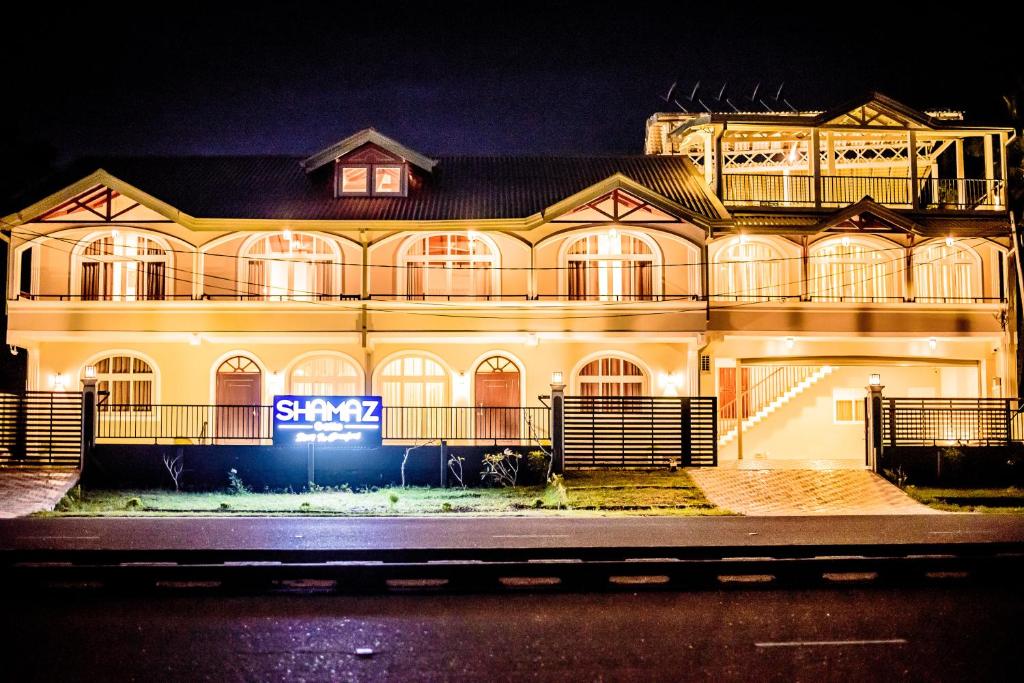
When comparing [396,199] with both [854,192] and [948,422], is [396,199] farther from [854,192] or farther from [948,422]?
[948,422]

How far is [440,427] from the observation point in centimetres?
2206

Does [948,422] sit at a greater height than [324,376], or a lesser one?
lesser

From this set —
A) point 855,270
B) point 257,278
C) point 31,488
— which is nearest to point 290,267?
point 257,278

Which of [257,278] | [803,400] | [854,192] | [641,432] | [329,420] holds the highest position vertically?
[854,192]

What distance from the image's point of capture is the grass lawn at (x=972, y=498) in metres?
16.5


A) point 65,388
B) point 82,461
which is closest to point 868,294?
point 82,461

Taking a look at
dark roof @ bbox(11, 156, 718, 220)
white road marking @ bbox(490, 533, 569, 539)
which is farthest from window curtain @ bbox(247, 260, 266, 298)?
white road marking @ bbox(490, 533, 569, 539)

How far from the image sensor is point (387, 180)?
2489 centimetres

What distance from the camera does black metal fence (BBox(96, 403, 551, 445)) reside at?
2169cm

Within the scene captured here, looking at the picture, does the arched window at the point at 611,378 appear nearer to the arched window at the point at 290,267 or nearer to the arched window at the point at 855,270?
the arched window at the point at 855,270

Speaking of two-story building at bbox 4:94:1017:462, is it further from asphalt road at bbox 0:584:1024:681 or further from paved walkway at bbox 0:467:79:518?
asphalt road at bbox 0:584:1024:681

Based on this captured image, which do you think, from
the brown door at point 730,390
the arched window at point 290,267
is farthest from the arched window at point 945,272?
the arched window at point 290,267

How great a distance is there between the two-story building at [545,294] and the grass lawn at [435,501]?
489cm

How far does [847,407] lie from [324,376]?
44.0 ft
